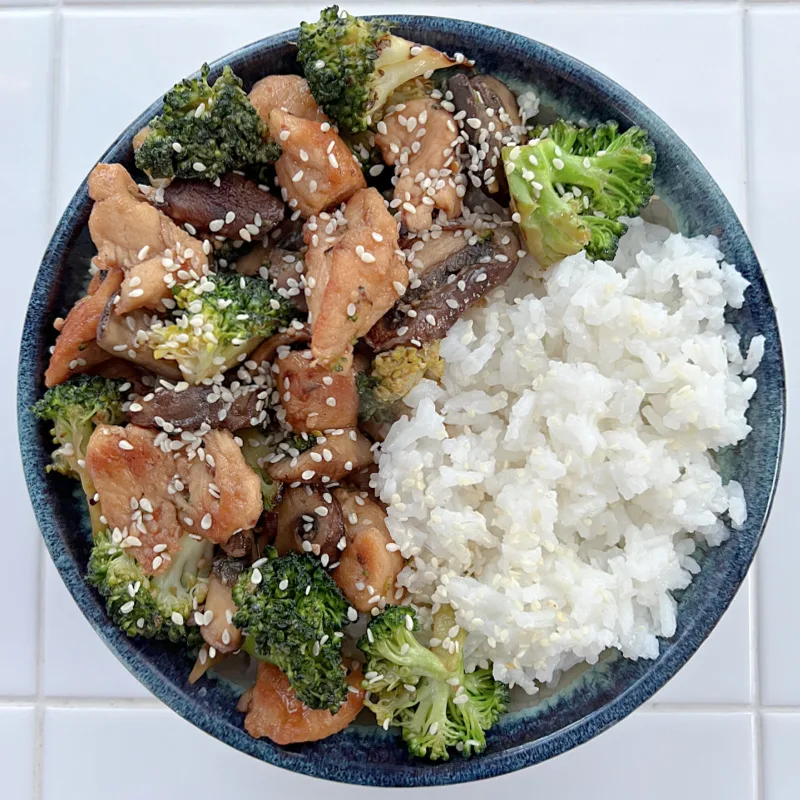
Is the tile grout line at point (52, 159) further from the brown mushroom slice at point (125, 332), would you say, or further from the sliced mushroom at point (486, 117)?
the sliced mushroom at point (486, 117)

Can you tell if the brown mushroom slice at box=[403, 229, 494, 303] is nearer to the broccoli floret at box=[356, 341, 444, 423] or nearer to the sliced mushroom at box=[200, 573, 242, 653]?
the broccoli floret at box=[356, 341, 444, 423]

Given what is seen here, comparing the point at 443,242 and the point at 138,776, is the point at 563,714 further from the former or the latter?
the point at 138,776

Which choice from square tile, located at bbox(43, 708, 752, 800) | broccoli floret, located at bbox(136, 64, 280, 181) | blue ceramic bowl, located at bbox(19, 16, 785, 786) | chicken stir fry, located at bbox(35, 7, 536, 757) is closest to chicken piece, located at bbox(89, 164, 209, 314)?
chicken stir fry, located at bbox(35, 7, 536, 757)

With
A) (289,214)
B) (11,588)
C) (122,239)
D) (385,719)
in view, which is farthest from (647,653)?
(11,588)

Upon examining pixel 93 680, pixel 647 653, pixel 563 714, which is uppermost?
pixel 647 653

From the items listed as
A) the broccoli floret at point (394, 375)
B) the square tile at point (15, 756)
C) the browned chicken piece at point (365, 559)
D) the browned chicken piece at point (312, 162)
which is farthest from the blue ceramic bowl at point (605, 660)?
the square tile at point (15, 756)

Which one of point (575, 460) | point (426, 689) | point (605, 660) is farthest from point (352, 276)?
point (605, 660)

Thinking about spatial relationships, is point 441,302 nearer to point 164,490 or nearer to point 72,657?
point 164,490
